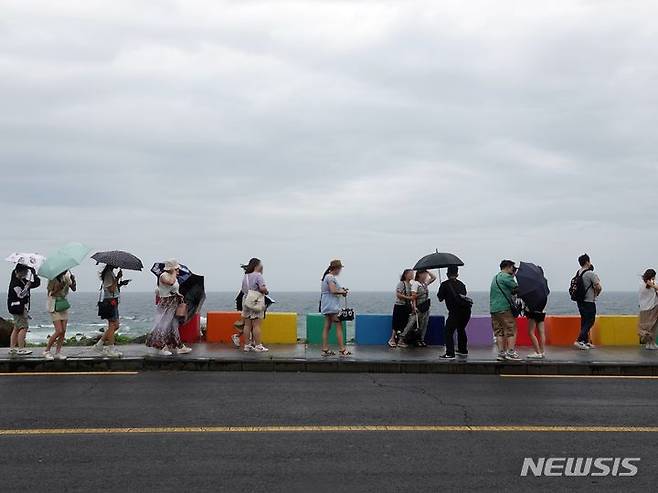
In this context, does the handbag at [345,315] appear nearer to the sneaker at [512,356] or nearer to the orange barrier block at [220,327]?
the orange barrier block at [220,327]

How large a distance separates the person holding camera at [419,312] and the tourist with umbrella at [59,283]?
6100mm

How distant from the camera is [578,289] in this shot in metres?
14.4

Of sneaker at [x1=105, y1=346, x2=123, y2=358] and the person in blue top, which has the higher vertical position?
the person in blue top

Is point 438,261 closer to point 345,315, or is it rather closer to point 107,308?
point 345,315

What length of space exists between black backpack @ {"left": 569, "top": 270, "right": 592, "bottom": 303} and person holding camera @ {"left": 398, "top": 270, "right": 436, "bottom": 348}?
2.63 metres

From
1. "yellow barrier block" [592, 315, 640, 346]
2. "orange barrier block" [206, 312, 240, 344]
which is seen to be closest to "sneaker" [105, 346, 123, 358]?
"orange barrier block" [206, 312, 240, 344]

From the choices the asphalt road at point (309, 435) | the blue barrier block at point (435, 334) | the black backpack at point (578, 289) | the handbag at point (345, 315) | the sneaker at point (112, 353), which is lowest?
the asphalt road at point (309, 435)

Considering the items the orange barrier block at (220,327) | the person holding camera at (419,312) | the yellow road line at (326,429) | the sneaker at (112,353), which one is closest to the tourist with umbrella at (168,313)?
the sneaker at (112,353)

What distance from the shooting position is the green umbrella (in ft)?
39.9

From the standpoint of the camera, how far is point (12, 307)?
492 inches

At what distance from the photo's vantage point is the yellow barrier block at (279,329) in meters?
14.9

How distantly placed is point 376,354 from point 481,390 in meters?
3.34

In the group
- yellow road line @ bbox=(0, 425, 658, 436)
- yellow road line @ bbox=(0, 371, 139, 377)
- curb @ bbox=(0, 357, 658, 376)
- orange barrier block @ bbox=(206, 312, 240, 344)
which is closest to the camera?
yellow road line @ bbox=(0, 425, 658, 436)

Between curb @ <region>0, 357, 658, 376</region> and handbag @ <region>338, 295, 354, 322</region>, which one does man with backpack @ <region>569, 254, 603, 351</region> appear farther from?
handbag @ <region>338, 295, 354, 322</region>
